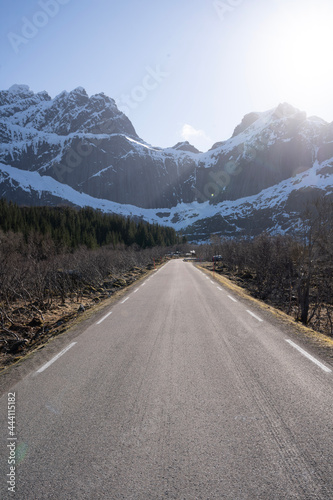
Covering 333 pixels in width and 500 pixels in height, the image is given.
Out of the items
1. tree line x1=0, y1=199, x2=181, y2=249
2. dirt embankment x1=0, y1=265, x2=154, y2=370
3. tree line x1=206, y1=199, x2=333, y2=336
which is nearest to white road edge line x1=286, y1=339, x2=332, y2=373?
tree line x1=206, y1=199, x2=333, y2=336

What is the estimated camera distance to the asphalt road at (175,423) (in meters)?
2.27

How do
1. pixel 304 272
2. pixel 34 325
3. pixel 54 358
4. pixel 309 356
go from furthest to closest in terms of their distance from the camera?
pixel 304 272
pixel 34 325
pixel 54 358
pixel 309 356

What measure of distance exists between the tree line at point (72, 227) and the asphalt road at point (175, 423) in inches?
1892

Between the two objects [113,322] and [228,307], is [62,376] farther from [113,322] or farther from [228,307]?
[228,307]

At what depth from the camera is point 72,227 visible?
6925cm

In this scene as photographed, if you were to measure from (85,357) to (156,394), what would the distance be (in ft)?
7.11

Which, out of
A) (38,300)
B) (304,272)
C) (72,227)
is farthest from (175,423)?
(72,227)

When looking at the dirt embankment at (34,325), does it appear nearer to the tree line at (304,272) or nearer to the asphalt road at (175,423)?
the asphalt road at (175,423)

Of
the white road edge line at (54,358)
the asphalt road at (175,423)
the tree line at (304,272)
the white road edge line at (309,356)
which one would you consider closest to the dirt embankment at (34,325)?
the white road edge line at (54,358)

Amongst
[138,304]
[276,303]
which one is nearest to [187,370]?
[138,304]

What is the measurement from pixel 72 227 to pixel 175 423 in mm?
71099

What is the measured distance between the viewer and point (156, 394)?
3801 millimetres

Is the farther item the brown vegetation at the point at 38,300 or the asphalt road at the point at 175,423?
the brown vegetation at the point at 38,300

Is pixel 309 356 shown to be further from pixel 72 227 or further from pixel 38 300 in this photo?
pixel 72 227
